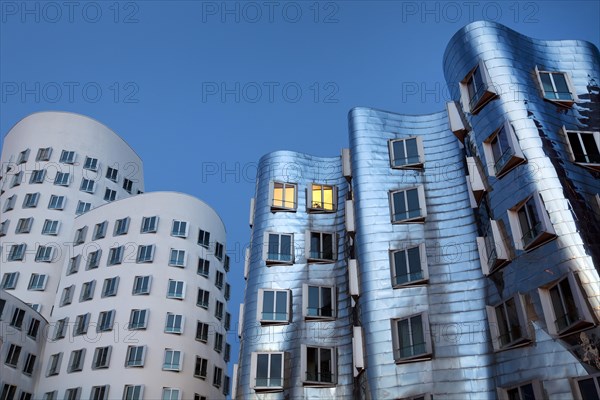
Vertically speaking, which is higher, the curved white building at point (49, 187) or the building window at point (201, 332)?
the curved white building at point (49, 187)

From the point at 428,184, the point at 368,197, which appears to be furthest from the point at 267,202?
the point at 428,184

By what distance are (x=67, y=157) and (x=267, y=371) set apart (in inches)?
1601

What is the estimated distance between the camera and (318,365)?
29000 mm

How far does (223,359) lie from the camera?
5028 cm

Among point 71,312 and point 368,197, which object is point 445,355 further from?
point 71,312

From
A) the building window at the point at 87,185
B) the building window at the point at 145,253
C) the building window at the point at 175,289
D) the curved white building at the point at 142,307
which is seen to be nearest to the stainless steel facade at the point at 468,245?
the curved white building at the point at 142,307

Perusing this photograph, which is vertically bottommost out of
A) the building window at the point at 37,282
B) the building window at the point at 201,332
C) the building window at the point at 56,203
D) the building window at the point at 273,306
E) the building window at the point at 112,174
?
the building window at the point at 273,306

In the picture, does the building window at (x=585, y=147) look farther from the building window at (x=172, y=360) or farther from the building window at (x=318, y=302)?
the building window at (x=172, y=360)

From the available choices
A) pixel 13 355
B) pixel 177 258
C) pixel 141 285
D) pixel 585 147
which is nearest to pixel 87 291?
pixel 141 285

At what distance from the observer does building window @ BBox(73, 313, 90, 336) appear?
→ 148 feet

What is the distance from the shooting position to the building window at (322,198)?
35.0 metres

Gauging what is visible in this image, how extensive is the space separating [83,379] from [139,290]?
25.4 ft

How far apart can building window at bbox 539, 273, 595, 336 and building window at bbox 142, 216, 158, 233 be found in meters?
34.9

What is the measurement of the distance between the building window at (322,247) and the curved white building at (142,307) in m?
17.3
